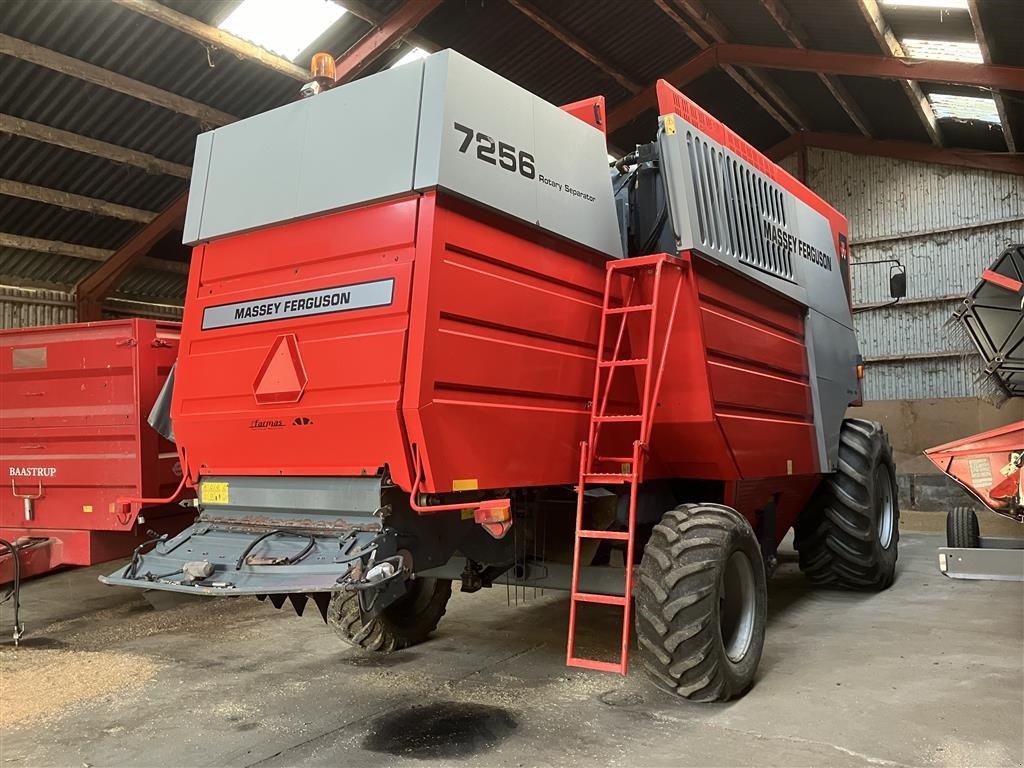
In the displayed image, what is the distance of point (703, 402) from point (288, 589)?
2357 mm

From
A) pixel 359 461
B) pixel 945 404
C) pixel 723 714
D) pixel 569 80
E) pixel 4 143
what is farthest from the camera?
pixel 945 404

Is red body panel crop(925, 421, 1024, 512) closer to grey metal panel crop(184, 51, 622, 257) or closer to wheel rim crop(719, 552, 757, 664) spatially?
wheel rim crop(719, 552, 757, 664)

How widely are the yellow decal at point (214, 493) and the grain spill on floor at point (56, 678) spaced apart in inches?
52.2

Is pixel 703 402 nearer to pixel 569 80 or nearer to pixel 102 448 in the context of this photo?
pixel 102 448

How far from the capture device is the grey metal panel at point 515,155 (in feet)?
11.8

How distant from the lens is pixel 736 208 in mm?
5012

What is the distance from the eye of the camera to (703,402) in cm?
445

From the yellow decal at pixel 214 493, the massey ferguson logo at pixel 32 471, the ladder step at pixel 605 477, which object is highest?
the ladder step at pixel 605 477

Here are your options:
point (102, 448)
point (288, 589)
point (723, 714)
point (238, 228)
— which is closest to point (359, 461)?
point (288, 589)

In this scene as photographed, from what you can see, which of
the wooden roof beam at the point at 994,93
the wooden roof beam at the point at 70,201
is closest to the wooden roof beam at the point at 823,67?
the wooden roof beam at the point at 994,93

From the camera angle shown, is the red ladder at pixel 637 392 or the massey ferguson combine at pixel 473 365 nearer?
the massey ferguson combine at pixel 473 365

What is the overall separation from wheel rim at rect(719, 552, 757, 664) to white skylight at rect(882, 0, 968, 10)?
820 cm

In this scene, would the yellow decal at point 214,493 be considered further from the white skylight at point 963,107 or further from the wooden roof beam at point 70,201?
the white skylight at point 963,107

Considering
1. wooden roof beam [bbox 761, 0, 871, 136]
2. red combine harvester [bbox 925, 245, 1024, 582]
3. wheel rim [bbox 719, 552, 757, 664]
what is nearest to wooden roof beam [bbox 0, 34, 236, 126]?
wooden roof beam [bbox 761, 0, 871, 136]
